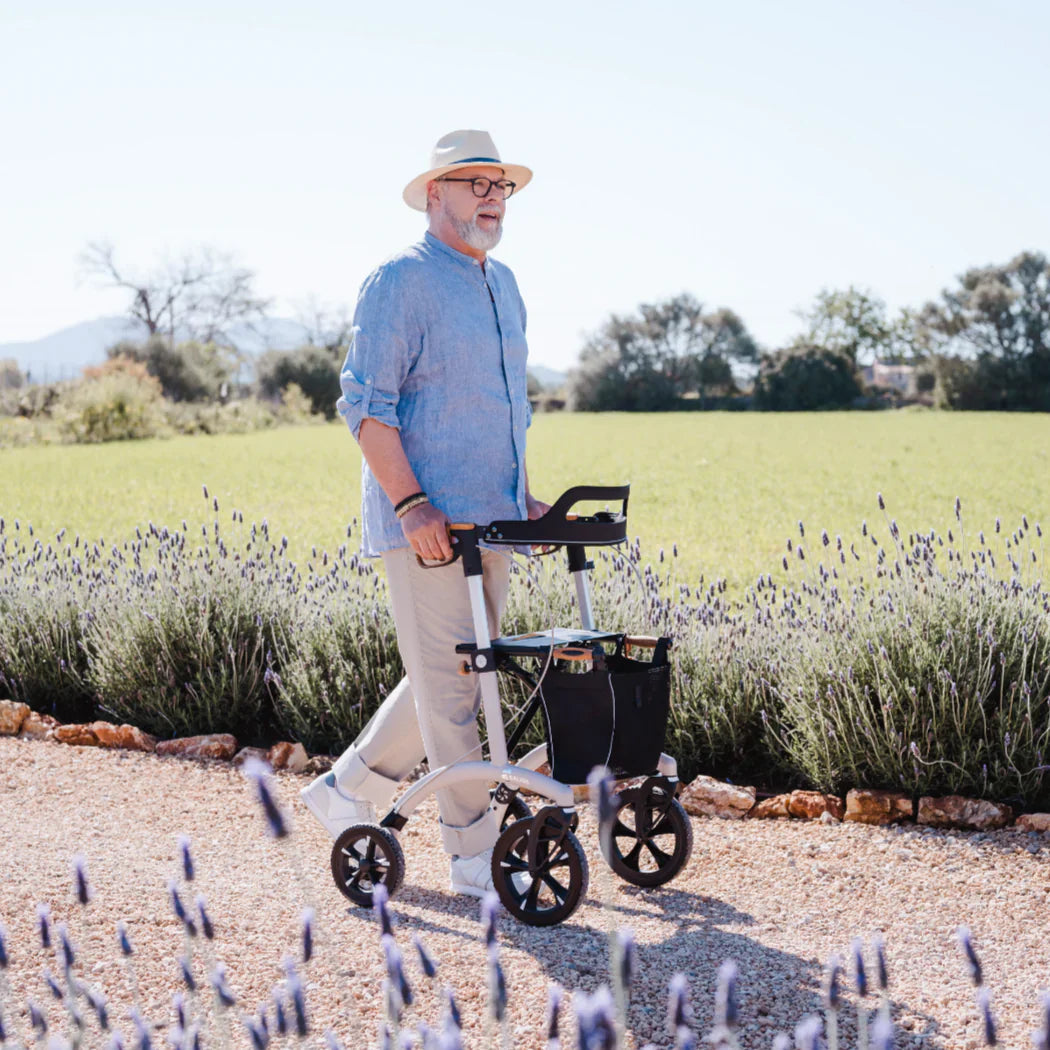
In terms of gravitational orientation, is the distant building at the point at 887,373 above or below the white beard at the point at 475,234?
above

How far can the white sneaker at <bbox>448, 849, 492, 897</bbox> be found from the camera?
12.1ft

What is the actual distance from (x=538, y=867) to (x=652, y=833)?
54 cm

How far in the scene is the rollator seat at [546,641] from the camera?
339 centimetres

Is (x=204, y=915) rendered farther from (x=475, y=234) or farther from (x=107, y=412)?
(x=107, y=412)

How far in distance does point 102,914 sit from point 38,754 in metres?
2.23

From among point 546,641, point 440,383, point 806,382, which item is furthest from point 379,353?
point 806,382

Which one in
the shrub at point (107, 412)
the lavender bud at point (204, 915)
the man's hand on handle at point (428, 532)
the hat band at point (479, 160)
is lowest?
the lavender bud at point (204, 915)

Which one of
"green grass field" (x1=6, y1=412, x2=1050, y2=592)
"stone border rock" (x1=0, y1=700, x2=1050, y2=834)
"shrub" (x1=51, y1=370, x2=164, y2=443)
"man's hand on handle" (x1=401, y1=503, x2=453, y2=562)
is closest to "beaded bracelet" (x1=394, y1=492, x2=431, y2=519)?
"man's hand on handle" (x1=401, y1=503, x2=453, y2=562)

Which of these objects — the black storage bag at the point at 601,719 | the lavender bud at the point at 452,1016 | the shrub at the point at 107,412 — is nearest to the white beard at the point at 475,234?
the black storage bag at the point at 601,719

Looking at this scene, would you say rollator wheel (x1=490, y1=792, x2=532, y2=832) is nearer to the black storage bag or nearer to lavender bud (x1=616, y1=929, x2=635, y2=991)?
the black storage bag

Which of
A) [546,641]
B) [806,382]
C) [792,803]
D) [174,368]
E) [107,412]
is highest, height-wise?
[174,368]

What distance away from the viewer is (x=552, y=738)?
342 cm

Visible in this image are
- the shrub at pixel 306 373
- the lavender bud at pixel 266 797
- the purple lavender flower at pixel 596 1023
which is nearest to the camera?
the purple lavender flower at pixel 596 1023

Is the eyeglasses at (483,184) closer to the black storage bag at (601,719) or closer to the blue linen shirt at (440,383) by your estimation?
the blue linen shirt at (440,383)
